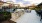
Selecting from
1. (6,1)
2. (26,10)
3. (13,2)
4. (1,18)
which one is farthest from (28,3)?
(1,18)

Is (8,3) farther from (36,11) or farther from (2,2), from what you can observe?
(36,11)

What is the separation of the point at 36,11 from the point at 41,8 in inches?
3.3

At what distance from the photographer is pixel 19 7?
1.16m

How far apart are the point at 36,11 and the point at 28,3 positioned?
16 centimetres

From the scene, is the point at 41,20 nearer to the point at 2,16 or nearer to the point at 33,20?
the point at 33,20

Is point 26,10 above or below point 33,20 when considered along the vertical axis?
above

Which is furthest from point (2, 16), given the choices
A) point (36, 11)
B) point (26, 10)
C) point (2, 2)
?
point (36, 11)

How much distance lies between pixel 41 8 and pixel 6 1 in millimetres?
512

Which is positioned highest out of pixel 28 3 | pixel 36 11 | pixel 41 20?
pixel 28 3

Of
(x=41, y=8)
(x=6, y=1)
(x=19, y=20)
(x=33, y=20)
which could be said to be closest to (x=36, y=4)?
(x=41, y=8)

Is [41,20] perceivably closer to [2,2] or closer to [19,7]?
[19,7]

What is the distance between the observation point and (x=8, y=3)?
45.8 inches

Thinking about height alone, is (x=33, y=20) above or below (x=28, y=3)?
below

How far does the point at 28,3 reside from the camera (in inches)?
46.1
